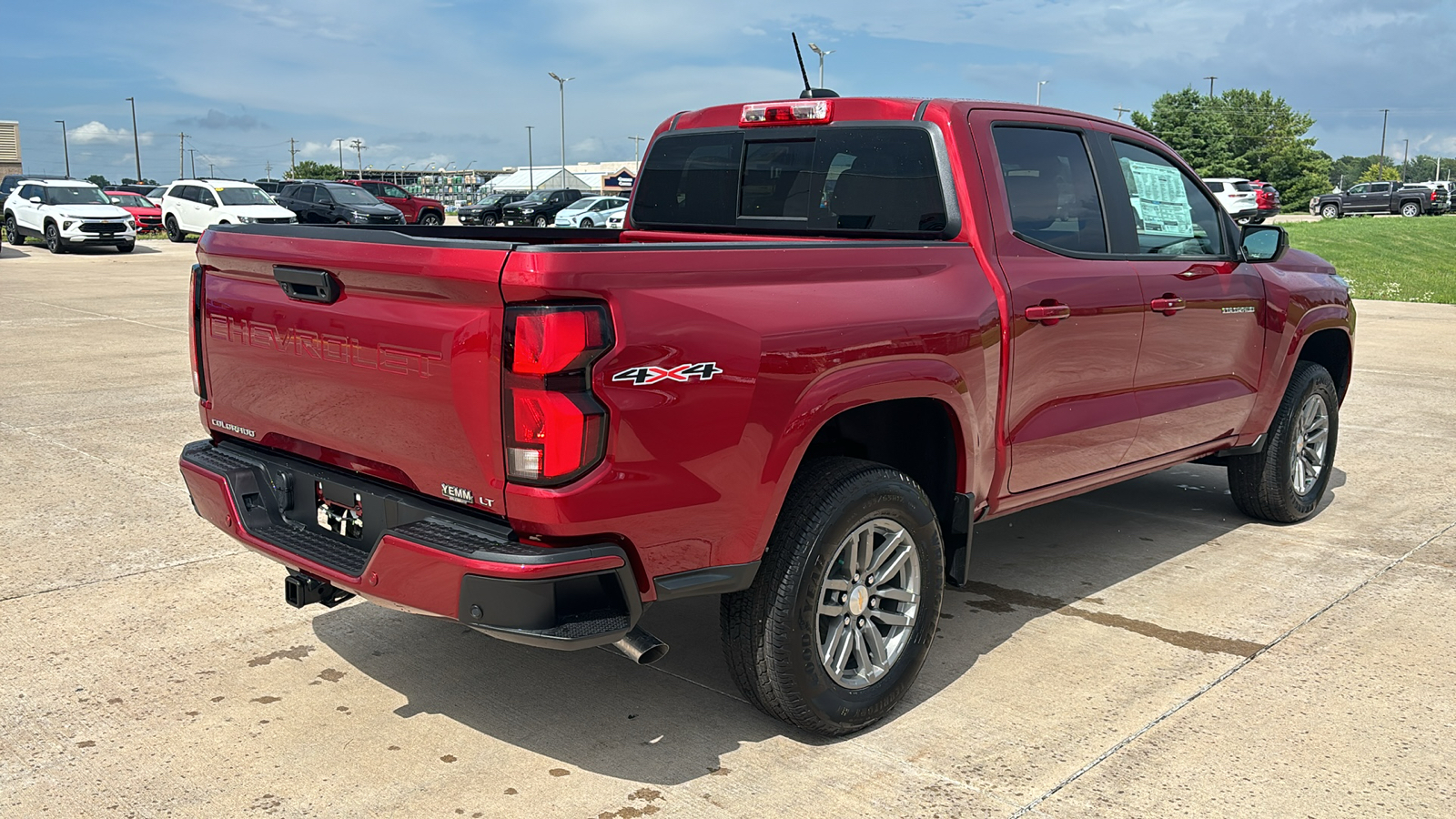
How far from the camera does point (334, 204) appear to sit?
31.6 meters

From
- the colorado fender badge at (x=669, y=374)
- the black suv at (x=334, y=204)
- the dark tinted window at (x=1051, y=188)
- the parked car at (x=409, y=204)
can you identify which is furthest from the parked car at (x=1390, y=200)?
the colorado fender badge at (x=669, y=374)

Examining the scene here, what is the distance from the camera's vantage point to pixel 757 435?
322 cm

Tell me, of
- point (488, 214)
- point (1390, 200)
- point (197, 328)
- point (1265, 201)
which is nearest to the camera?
point (197, 328)

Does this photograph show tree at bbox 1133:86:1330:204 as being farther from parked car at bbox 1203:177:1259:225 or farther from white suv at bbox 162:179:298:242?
white suv at bbox 162:179:298:242

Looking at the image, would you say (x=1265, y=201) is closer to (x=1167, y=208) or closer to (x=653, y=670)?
(x=1167, y=208)

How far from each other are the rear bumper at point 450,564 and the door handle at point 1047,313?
1842 mm

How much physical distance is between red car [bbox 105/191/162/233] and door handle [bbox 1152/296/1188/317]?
35.5 metres

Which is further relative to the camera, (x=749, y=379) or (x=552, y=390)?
(x=749, y=379)

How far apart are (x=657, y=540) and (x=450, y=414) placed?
0.61 m

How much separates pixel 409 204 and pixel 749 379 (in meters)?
36.4

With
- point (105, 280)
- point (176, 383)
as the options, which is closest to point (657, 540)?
point (176, 383)

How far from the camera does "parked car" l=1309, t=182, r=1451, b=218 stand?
4950 centimetres

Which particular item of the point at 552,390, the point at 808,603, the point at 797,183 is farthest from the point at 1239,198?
the point at 552,390

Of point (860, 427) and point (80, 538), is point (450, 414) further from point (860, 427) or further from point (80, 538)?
point (80, 538)
